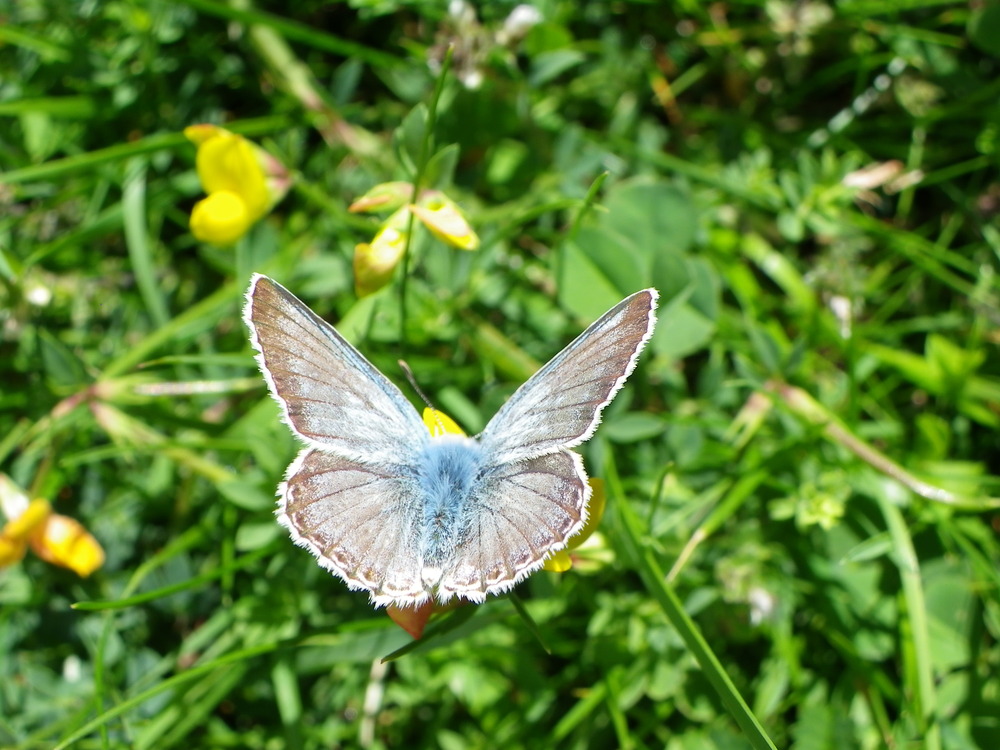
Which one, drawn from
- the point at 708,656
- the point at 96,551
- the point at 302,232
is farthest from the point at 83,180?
the point at 708,656

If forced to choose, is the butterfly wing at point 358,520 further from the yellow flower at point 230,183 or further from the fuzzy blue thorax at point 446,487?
the yellow flower at point 230,183

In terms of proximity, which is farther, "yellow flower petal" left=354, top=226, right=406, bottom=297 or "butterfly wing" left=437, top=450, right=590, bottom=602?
"yellow flower petal" left=354, top=226, right=406, bottom=297

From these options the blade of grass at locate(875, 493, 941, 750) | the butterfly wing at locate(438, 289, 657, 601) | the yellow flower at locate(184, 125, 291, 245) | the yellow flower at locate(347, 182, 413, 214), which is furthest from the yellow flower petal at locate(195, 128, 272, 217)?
the blade of grass at locate(875, 493, 941, 750)

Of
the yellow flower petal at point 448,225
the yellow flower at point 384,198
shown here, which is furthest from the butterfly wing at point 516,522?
the yellow flower at point 384,198

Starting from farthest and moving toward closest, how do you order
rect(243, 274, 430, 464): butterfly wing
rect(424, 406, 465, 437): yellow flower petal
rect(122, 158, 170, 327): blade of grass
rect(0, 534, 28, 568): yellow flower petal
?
rect(122, 158, 170, 327): blade of grass → rect(0, 534, 28, 568): yellow flower petal → rect(424, 406, 465, 437): yellow flower petal → rect(243, 274, 430, 464): butterfly wing

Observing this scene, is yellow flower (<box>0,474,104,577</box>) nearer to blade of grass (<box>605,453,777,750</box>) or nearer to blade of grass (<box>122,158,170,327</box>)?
blade of grass (<box>122,158,170,327</box>)

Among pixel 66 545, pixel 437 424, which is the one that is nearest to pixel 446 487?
pixel 437 424
